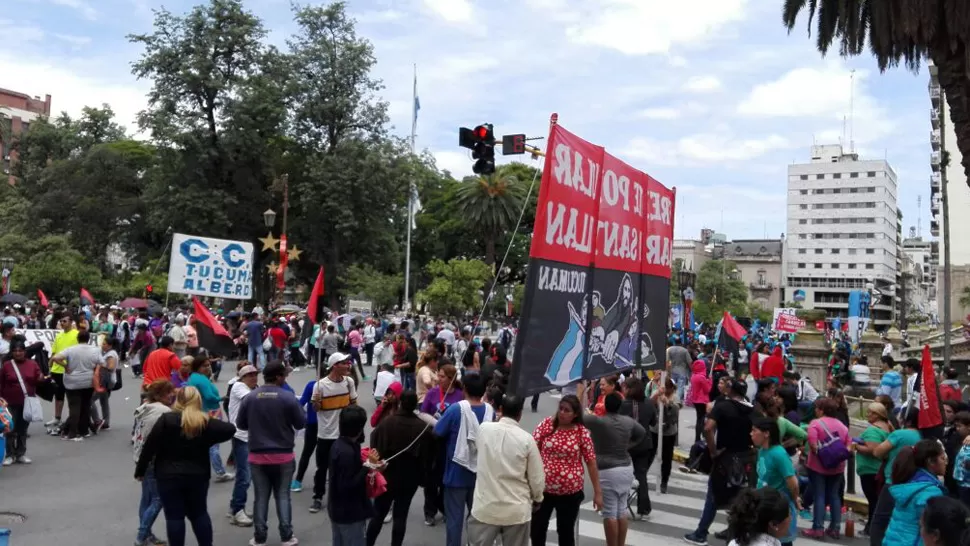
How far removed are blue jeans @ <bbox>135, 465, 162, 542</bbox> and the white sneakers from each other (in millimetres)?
965

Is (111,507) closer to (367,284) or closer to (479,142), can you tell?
(479,142)

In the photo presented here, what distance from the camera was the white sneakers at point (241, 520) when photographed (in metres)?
7.78

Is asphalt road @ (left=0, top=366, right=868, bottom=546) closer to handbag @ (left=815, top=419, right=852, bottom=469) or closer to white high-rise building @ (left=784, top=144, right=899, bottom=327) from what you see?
handbag @ (left=815, top=419, right=852, bottom=469)

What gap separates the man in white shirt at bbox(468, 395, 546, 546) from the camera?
5.33 m

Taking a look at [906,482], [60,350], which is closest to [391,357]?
[60,350]

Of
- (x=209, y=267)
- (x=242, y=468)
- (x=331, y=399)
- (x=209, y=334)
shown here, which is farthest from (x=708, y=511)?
(x=209, y=267)

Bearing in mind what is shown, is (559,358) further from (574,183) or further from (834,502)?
(834,502)

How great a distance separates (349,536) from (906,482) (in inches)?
157

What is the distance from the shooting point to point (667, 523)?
8648mm

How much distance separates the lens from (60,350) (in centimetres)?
1150

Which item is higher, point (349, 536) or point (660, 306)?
point (660, 306)

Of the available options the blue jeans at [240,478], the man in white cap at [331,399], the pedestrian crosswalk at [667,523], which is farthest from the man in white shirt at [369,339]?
the blue jeans at [240,478]

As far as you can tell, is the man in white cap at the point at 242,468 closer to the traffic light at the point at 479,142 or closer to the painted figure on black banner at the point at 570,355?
the painted figure on black banner at the point at 570,355

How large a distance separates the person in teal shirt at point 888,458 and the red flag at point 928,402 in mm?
80
